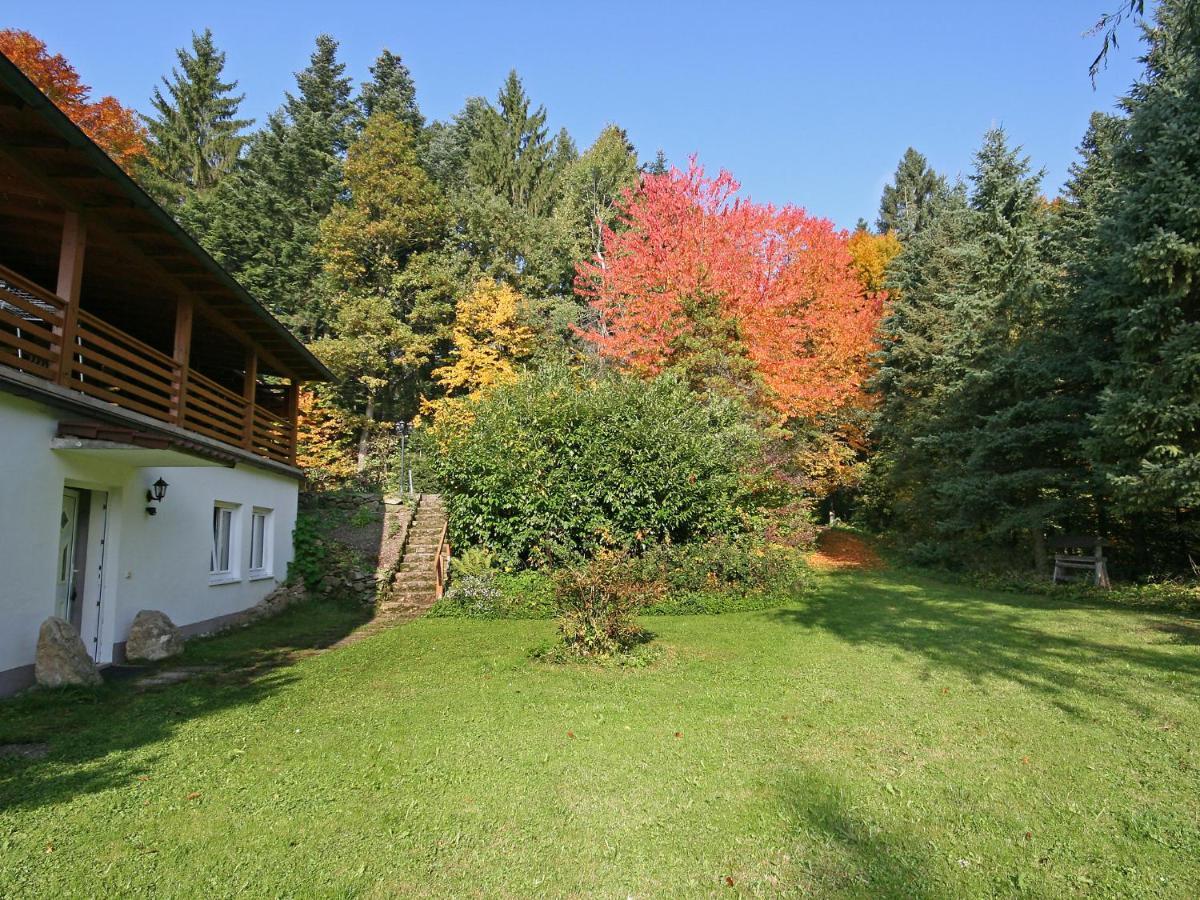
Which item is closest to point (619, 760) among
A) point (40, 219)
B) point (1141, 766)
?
point (1141, 766)

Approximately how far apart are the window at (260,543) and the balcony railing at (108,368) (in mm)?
1320

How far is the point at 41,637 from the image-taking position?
6773 mm

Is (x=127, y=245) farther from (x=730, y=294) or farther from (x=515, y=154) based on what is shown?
(x=515, y=154)

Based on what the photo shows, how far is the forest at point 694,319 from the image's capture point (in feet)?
42.5

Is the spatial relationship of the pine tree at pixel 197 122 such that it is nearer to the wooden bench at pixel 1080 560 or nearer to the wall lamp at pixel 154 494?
the wall lamp at pixel 154 494

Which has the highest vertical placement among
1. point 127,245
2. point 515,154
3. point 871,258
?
point 515,154

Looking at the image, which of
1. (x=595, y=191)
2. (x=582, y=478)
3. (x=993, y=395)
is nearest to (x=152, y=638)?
(x=582, y=478)

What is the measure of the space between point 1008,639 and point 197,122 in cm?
3887

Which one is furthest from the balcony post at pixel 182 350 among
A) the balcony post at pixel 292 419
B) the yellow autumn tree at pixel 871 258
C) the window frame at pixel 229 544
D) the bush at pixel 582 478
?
the yellow autumn tree at pixel 871 258

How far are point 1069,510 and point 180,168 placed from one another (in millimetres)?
37692

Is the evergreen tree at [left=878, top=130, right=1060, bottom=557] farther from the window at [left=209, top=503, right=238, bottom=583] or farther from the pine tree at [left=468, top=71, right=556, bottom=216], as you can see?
the pine tree at [left=468, top=71, right=556, bottom=216]

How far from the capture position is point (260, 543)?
43.6 ft

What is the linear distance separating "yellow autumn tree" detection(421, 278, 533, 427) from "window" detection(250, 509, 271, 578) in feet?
42.1

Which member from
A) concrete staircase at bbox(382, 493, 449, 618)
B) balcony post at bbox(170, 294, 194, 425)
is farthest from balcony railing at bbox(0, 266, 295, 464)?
concrete staircase at bbox(382, 493, 449, 618)
